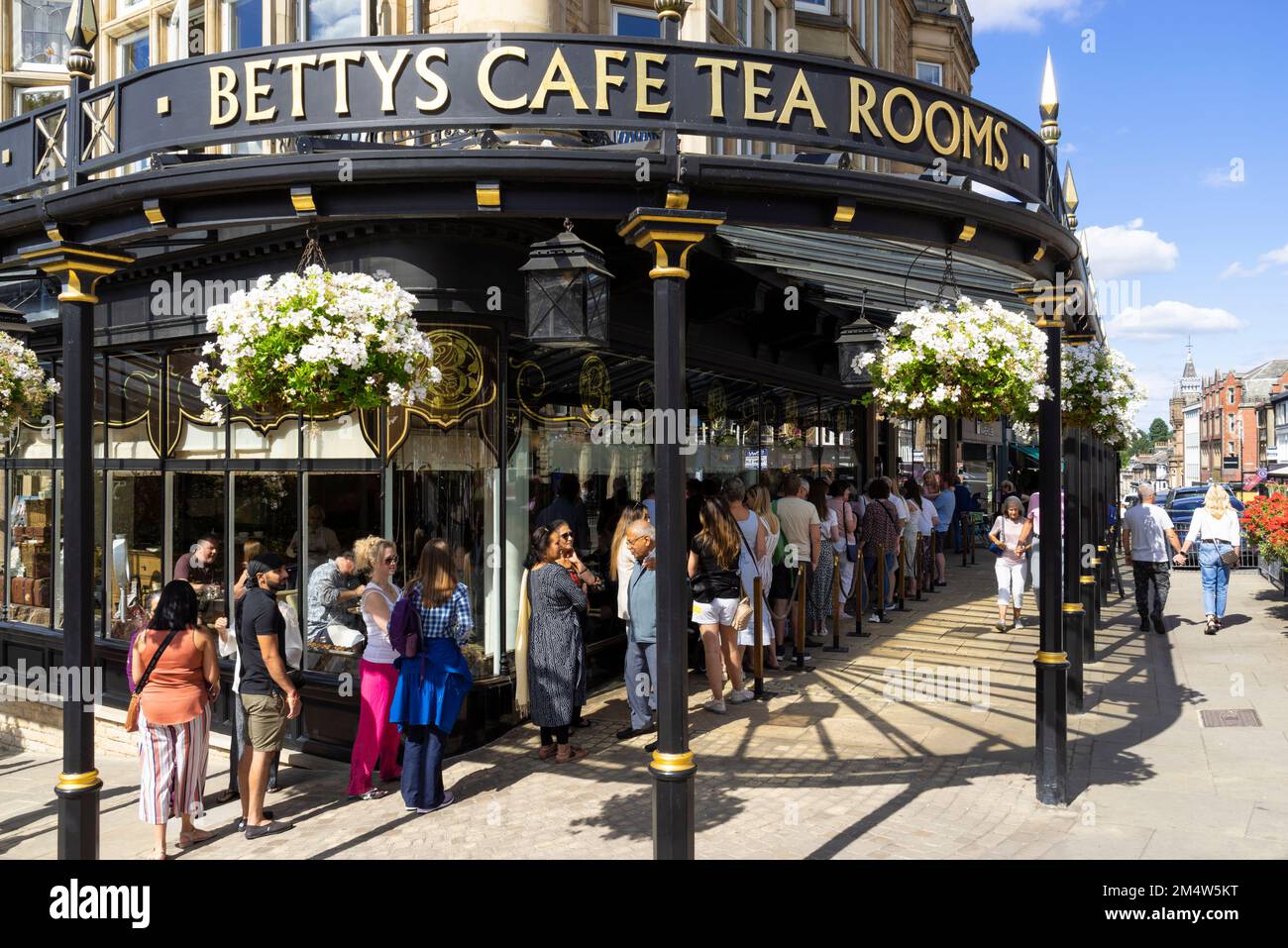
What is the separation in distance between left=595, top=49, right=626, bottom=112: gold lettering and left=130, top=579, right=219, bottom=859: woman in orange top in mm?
3816

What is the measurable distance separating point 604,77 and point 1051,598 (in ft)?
13.9

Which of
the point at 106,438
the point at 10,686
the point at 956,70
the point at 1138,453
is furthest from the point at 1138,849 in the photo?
the point at 1138,453

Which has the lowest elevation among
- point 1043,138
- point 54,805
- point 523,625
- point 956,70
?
point 54,805

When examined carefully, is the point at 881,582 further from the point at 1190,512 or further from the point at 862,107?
the point at 1190,512

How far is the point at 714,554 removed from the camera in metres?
8.34

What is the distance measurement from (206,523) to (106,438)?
6.37ft

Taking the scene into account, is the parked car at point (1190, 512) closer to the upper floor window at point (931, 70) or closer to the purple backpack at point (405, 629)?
the upper floor window at point (931, 70)

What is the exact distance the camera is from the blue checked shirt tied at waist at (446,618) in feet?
21.1

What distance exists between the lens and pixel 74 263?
507 cm

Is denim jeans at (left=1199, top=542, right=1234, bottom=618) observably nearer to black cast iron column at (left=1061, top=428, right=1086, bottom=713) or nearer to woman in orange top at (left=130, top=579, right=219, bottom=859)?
black cast iron column at (left=1061, top=428, right=1086, bottom=713)

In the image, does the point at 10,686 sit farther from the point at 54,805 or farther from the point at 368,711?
the point at 368,711

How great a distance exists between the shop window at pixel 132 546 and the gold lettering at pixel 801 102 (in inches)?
302

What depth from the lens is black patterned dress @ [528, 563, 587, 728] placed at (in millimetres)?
7094

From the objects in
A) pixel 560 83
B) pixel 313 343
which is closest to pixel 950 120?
pixel 560 83
